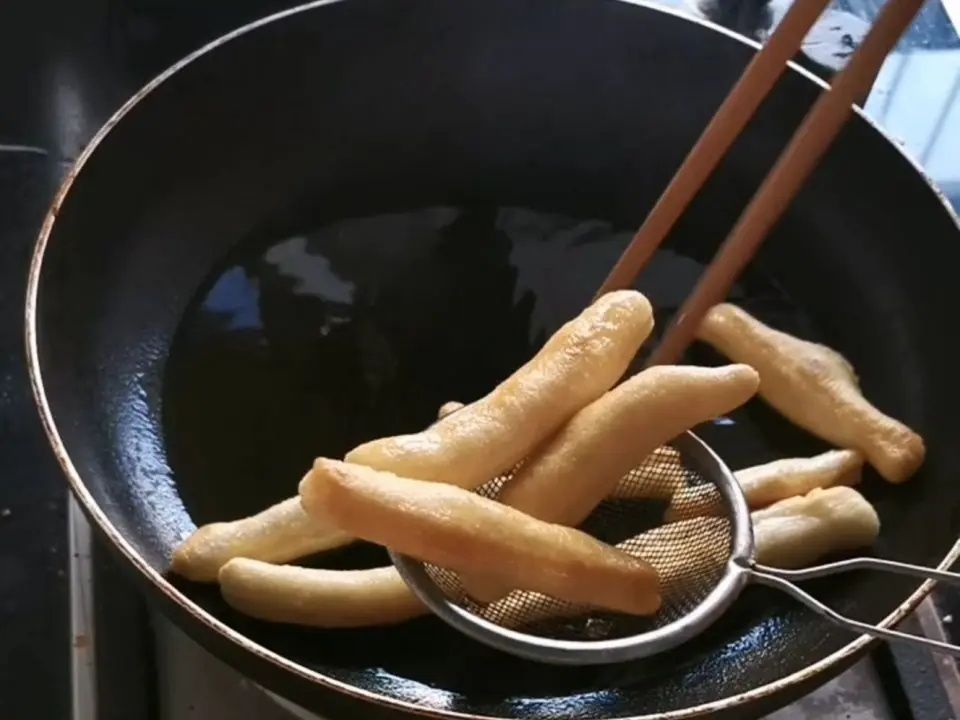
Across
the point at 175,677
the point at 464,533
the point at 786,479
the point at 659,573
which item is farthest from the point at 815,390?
the point at 175,677

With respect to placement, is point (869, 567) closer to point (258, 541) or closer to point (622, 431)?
point (622, 431)

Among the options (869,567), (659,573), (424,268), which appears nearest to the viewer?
(869,567)

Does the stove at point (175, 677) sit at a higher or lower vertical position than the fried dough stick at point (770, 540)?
lower

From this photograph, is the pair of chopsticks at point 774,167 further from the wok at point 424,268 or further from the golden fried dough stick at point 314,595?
the golden fried dough stick at point 314,595

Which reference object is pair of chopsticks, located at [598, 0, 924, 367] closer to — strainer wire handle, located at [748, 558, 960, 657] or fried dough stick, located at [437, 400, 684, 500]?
fried dough stick, located at [437, 400, 684, 500]

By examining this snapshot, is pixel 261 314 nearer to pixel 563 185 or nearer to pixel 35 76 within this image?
pixel 563 185

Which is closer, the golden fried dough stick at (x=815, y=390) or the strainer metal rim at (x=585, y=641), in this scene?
the strainer metal rim at (x=585, y=641)

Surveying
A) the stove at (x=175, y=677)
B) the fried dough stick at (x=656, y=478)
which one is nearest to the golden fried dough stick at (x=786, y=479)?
the fried dough stick at (x=656, y=478)
